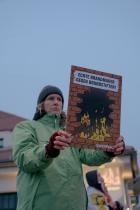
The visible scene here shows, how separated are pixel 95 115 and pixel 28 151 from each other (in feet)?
1.43

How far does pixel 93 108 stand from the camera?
7.77 ft

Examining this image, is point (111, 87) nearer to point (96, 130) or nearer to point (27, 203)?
point (96, 130)

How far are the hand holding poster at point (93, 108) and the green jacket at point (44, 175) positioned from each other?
0.68 ft

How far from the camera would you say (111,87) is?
8.08ft

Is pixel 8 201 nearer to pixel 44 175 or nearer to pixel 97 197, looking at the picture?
pixel 97 197

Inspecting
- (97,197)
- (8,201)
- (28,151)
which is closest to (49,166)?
(28,151)

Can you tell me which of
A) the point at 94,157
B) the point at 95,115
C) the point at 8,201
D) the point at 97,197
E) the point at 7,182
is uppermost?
the point at 95,115

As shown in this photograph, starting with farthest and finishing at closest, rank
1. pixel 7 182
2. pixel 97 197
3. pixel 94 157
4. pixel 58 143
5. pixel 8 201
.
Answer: pixel 7 182, pixel 8 201, pixel 97 197, pixel 94 157, pixel 58 143

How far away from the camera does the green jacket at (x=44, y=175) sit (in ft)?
7.61

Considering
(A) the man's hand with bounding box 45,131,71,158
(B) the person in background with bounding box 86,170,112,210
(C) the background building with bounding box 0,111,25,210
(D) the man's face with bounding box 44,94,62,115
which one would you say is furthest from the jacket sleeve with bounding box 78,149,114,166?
(C) the background building with bounding box 0,111,25,210

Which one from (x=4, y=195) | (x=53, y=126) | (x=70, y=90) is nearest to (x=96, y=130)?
(x=70, y=90)

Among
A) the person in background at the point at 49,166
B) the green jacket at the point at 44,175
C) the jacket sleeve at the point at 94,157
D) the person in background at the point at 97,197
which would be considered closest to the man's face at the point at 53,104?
the person in background at the point at 49,166

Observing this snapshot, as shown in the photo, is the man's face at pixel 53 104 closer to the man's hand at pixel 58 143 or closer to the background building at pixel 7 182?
the man's hand at pixel 58 143

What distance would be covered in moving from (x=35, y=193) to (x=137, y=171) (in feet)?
46.5
